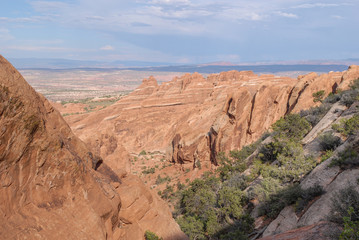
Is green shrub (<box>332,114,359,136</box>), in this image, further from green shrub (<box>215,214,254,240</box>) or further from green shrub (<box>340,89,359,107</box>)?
green shrub (<box>215,214,254,240</box>)

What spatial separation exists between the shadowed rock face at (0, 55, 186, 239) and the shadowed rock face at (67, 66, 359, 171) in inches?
736

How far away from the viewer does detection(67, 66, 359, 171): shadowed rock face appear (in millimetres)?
33562

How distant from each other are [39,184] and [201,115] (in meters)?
39.9

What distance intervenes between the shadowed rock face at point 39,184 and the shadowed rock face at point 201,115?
61.3ft

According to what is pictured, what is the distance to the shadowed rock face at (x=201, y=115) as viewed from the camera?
1321 inches

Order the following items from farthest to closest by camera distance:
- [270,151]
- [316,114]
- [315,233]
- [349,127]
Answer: [316,114]
[270,151]
[349,127]
[315,233]

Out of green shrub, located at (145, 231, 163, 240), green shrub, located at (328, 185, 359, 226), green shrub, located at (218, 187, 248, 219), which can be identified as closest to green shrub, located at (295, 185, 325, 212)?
green shrub, located at (328, 185, 359, 226)

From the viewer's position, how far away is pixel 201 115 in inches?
1842

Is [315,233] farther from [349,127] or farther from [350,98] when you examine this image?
[350,98]

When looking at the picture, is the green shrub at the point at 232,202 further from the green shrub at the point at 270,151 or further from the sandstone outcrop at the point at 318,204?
the green shrub at the point at 270,151

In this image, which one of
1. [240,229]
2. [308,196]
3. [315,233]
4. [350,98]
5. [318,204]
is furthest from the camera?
[350,98]

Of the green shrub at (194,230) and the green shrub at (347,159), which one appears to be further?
the green shrub at (194,230)

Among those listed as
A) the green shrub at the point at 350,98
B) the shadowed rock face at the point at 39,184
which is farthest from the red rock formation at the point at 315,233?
the green shrub at the point at 350,98

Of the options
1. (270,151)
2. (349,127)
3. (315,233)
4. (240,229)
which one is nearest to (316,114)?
(270,151)
